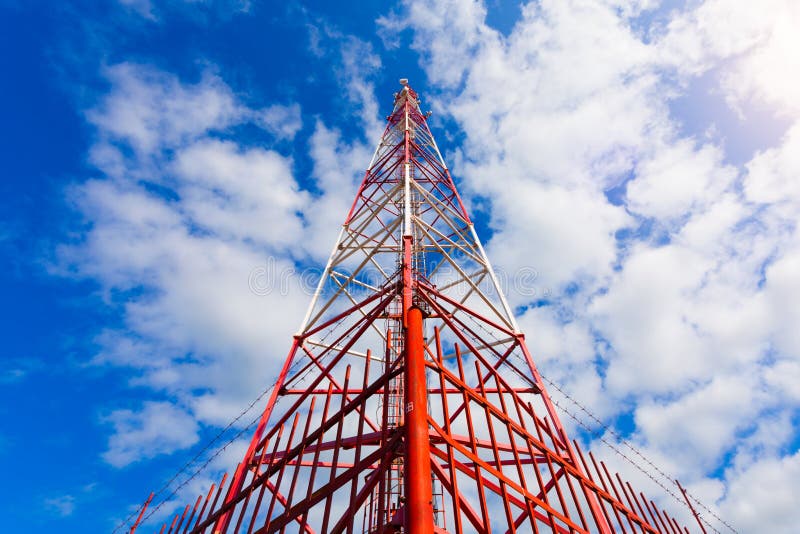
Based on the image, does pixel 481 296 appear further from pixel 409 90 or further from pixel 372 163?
pixel 409 90

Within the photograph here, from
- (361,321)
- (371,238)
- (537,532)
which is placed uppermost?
(371,238)

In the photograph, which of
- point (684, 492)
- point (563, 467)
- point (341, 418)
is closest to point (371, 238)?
point (341, 418)

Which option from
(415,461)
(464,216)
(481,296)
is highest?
(464,216)

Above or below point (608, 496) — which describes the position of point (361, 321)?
above

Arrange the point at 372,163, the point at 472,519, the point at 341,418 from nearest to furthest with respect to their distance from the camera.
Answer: the point at 472,519
the point at 341,418
the point at 372,163

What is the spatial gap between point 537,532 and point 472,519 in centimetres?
121

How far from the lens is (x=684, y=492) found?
38.9ft

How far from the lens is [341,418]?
8.69m

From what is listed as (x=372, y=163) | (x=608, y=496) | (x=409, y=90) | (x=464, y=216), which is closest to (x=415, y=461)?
(x=608, y=496)

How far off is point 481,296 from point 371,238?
473 centimetres

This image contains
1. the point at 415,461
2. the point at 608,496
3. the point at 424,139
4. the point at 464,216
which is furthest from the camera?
the point at 424,139

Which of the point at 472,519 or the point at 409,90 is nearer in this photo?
the point at 472,519

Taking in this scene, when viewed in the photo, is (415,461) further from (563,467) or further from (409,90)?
(409,90)

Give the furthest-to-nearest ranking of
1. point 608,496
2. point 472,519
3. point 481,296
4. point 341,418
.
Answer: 1. point 481,296
2. point 608,496
3. point 341,418
4. point 472,519
